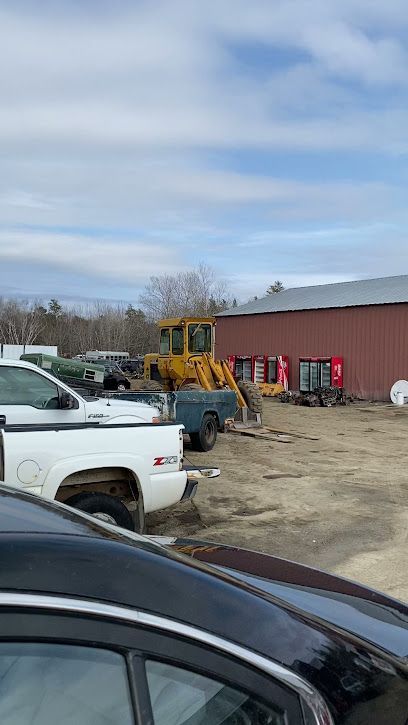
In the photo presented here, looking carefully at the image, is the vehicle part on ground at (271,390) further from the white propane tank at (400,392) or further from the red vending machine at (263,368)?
the white propane tank at (400,392)

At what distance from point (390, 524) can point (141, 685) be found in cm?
703

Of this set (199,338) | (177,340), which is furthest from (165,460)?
(177,340)

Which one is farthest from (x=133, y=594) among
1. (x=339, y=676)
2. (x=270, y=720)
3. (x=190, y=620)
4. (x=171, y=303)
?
(x=171, y=303)

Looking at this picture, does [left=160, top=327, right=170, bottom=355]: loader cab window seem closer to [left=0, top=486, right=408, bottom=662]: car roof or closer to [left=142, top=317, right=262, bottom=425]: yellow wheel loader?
[left=142, top=317, right=262, bottom=425]: yellow wheel loader

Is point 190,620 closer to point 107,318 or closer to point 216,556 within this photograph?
point 216,556

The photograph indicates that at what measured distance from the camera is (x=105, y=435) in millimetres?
5836

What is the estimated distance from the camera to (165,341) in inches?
760

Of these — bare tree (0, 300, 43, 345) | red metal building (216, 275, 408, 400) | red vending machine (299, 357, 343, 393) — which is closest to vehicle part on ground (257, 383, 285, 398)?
red vending machine (299, 357, 343, 393)

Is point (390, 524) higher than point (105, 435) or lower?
lower

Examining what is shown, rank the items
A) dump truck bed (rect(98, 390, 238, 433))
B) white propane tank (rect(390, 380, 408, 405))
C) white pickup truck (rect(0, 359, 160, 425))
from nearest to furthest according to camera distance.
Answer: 1. white pickup truck (rect(0, 359, 160, 425))
2. dump truck bed (rect(98, 390, 238, 433))
3. white propane tank (rect(390, 380, 408, 405))

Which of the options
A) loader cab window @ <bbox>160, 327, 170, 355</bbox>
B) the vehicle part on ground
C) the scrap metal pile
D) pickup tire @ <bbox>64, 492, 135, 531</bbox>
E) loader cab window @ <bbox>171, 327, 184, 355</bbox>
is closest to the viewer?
pickup tire @ <bbox>64, 492, 135, 531</bbox>

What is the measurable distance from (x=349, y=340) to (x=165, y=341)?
14.3 meters

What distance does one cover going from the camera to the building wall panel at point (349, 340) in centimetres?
2906

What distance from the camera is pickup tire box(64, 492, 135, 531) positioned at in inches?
226
